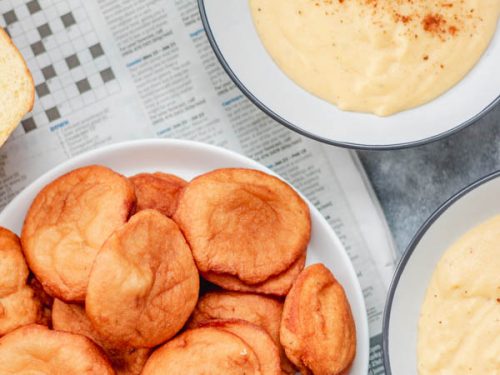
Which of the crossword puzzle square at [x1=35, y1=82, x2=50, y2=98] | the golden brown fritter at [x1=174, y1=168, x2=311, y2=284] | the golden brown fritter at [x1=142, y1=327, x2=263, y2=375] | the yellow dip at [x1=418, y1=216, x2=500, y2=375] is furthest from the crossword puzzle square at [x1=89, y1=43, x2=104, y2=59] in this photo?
the yellow dip at [x1=418, y1=216, x2=500, y2=375]

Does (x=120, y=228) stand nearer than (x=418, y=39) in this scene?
Yes

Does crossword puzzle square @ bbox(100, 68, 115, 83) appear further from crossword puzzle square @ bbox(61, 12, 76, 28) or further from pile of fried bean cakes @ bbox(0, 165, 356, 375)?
pile of fried bean cakes @ bbox(0, 165, 356, 375)

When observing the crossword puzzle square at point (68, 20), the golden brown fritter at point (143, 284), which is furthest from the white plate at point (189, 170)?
the crossword puzzle square at point (68, 20)

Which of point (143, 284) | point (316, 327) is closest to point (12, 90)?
point (143, 284)

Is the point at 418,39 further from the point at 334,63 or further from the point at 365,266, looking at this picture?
the point at 365,266

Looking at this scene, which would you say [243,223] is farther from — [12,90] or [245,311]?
[12,90]

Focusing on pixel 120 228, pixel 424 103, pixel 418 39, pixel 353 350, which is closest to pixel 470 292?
pixel 353 350
